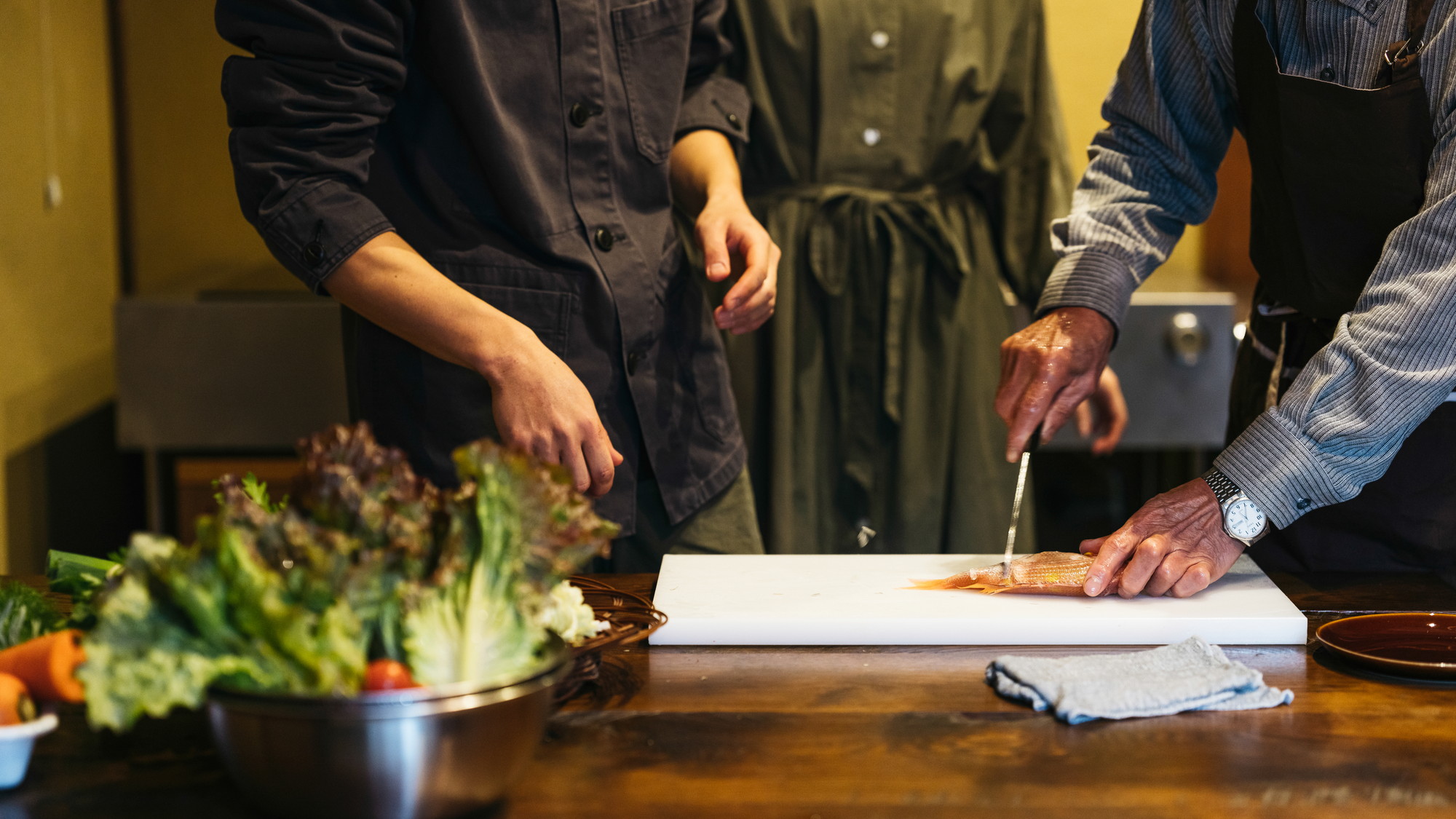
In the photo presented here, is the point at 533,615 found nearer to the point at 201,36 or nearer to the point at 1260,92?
the point at 1260,92

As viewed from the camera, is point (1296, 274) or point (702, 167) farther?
point (702, 167)

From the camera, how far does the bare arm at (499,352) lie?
1.25 meters

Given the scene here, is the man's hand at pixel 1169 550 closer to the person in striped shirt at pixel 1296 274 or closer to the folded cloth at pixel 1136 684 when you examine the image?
the person in striped shirt at pixel 1296 274

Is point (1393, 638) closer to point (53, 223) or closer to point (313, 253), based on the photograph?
point (313, 253)

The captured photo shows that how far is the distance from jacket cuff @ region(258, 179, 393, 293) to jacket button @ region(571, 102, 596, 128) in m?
0.26

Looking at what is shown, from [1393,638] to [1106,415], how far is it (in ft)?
3.49

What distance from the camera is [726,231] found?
1.52 meters

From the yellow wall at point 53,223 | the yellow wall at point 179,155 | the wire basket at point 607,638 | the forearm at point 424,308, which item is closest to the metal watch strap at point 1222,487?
the wire basket at point 607,638

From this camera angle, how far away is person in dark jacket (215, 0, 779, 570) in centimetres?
130

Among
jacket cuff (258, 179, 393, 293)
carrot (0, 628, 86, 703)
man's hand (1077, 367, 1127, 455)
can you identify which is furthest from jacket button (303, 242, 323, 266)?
man's hand (1077, 367, 1127, 455)

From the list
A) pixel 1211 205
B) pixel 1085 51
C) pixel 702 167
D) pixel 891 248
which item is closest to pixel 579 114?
pixel 702 167

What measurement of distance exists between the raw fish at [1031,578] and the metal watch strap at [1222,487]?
0.45ft

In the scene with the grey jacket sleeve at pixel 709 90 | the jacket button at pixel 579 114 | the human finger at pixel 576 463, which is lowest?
the human finger at pixel 576 463

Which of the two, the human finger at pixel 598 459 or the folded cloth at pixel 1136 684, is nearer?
the folded cloth at pixel 1136 684
